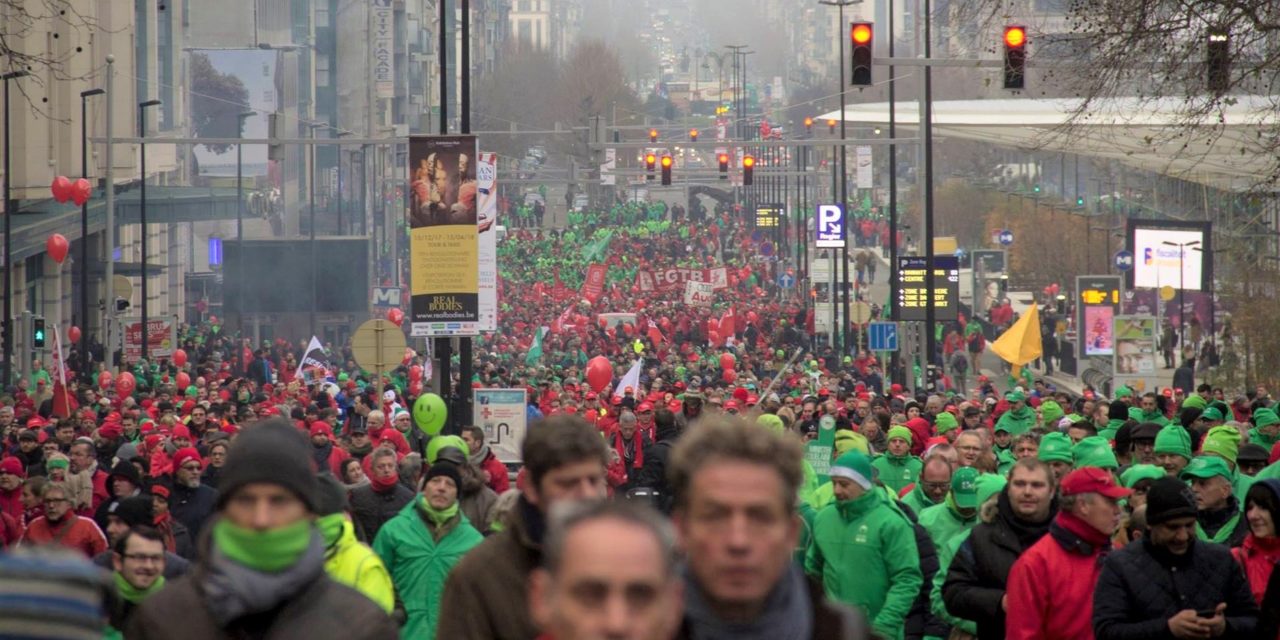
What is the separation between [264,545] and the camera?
4211mm

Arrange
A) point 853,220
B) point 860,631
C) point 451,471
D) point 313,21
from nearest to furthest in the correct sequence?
point 860,631, point 451,471, point 313,21, point 853,220

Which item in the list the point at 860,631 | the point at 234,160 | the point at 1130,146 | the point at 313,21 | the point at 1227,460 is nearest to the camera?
the point at 860,631

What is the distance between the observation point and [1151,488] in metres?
7.40

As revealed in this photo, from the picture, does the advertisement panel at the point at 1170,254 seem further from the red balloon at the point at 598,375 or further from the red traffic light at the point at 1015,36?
the red traffic light at the point at 1015,36

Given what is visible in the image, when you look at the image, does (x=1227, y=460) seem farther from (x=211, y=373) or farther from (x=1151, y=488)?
(x=211, y=373)

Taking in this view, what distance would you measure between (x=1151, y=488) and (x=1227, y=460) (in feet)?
18.0

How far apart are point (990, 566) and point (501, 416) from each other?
12.1 metres

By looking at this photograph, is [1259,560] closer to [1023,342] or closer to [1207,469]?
[1207,469]

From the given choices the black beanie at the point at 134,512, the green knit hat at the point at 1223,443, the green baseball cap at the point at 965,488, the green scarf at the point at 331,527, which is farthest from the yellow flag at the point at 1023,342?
the green scarf at the point at 331,527

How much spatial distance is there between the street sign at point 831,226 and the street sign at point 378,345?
31.0 metres

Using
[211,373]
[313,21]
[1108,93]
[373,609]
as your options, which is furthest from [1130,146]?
[313,21]

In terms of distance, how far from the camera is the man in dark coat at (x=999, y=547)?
838 centimetres

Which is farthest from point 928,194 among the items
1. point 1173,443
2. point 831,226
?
point 1173,443

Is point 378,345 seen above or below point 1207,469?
above
